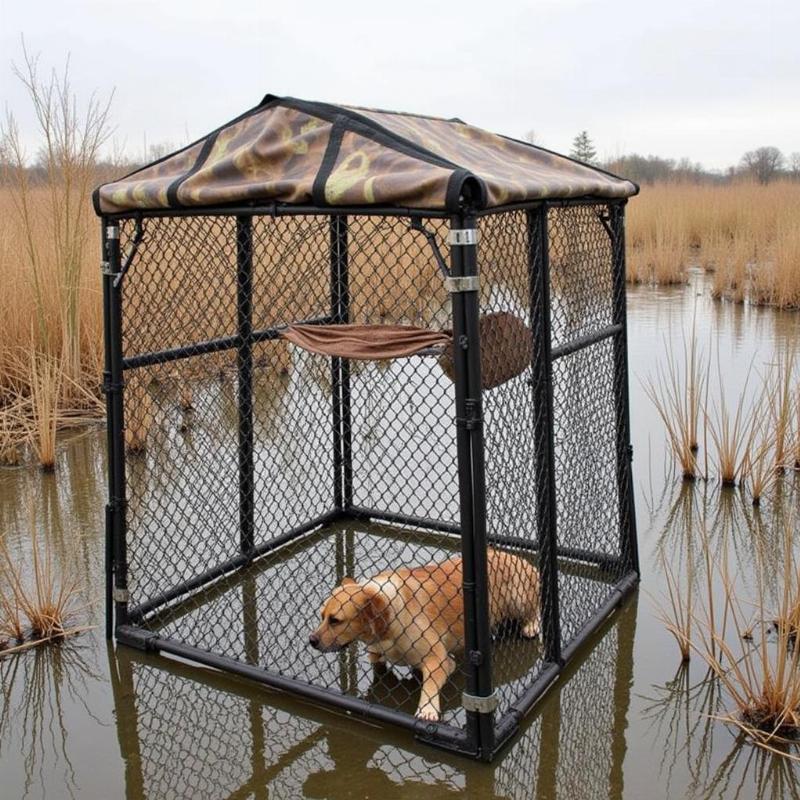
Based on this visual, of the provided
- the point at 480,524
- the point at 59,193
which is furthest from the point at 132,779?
the point at 59,193

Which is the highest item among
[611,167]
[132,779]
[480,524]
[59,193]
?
[611,167]

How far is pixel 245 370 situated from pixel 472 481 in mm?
1614

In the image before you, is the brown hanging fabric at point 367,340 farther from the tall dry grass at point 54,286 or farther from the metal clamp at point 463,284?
the tall dry grass at point 54,286

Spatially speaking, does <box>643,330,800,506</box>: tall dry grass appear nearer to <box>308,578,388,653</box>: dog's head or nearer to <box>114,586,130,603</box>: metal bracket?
<box>308,578,388,653</box>: dog's head

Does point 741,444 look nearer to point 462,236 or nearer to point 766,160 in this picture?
point 462,236

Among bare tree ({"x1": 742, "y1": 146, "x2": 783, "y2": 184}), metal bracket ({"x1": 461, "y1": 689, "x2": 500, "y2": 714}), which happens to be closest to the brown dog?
metal bracket ({"x1": 461, "y1": 689, "x2": 500, "y2": 714})

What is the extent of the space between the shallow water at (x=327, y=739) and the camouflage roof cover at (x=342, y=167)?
1.53 m

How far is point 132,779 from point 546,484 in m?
1.49

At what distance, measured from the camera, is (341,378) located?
4512 mm

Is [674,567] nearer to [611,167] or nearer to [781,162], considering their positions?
[611,167]

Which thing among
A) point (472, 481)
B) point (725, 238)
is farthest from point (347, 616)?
point (725, 238)

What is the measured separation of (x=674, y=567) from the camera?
4270 mm

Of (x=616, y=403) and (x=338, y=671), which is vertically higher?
(x=616, y=403)

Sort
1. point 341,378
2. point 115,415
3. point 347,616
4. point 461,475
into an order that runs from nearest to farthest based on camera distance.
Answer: point 461,475 < point 347,616 < point 115,415 < point 341,378
